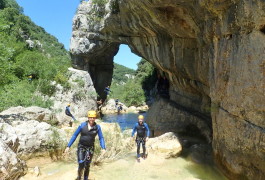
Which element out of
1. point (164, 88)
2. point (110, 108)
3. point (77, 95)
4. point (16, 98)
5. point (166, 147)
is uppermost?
point (164, 88)

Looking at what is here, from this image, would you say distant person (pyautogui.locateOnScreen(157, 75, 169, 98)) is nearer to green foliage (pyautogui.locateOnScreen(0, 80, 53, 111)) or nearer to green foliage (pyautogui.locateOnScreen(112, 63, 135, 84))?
green foliage (pyautogui.locateOnScreen(0, 80, 53, 111))

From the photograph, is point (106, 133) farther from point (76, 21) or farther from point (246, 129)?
point (76, 21)

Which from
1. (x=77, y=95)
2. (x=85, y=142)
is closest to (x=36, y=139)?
(x=85, y=142)

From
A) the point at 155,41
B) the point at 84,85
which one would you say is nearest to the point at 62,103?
the point at 84,85

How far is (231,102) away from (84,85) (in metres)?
15.2

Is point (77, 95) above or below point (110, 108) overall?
above

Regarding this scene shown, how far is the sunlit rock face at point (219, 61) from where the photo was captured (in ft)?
18.5

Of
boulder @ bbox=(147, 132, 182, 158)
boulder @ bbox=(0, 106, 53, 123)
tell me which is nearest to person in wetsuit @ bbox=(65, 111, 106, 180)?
boulder @ bbox=(147, 132, 182, 158)

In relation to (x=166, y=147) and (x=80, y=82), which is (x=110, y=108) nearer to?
(x=80, y=82)

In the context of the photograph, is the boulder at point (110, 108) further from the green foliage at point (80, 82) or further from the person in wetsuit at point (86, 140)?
the person in wetsuit at point (86, 140)

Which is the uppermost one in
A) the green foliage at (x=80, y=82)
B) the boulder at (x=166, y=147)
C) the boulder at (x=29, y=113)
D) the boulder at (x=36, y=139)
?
the green foliage at (x=80, y=82)

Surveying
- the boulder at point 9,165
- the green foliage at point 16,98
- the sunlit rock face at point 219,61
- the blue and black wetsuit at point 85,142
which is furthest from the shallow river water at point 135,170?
the green foliage at point 16,98

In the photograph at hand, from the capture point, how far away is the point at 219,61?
747 centimetres

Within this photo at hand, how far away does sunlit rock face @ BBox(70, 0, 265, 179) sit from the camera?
5.65m
